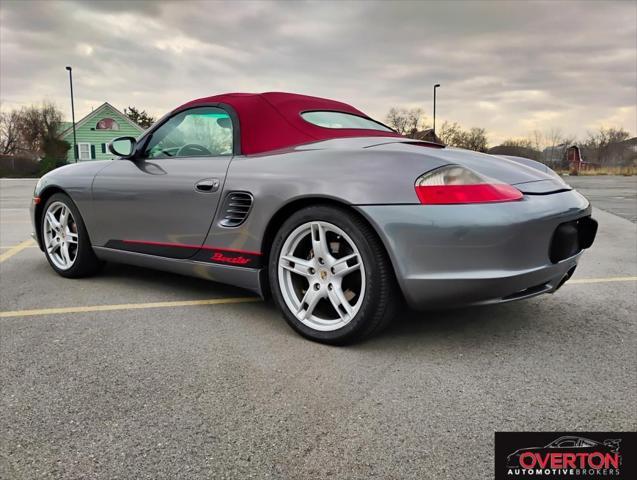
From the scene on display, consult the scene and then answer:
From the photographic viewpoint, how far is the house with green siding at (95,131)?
42750 millimetres

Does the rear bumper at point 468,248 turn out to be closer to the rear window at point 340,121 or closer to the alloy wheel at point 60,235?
the rear window at point 340,121

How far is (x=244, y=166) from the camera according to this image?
3051mm

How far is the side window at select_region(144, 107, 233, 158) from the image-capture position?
3.33 meters

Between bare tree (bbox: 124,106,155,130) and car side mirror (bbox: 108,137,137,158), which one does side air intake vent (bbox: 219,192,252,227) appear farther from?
bare tree (bbox: 124,106,155,130)

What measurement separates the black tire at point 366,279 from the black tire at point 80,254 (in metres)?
2.16

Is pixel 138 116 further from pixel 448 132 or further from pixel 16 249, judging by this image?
pixel 16 249

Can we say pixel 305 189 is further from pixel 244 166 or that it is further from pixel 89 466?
pixel 89 466

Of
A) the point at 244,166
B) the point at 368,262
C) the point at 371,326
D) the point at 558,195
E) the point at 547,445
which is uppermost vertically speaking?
the point at 244,166

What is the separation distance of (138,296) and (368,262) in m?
1.96

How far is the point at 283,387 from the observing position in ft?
7.42

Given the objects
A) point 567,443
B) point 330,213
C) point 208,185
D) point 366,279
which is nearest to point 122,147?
point 208,185


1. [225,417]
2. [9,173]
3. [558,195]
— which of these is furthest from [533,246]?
[9,173]

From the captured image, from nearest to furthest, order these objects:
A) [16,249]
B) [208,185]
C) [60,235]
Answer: [208,185]
[60,235]
[16,249]

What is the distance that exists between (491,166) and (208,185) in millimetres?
1608
